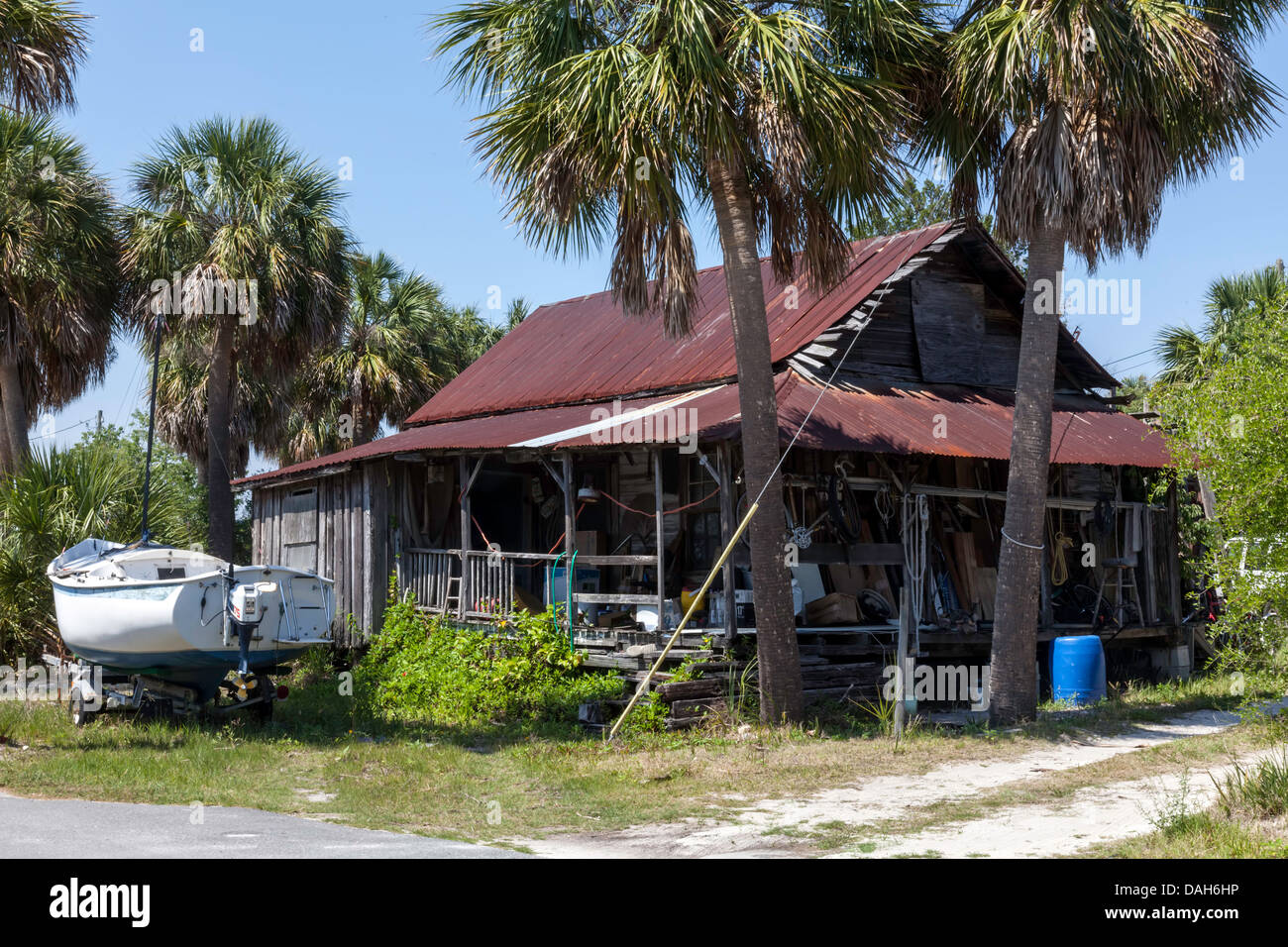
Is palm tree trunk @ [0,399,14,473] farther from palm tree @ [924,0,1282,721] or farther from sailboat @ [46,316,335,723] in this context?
palm tree @ [924,0,1282,721]

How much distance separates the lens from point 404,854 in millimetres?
7402

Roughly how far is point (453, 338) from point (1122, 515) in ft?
59.9

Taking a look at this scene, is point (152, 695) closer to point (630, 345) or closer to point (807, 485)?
point (807, 485)

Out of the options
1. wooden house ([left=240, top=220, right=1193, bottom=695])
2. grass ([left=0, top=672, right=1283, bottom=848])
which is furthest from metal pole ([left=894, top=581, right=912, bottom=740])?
wooden house ([left=240, top=220, right=1193, bottom=695])

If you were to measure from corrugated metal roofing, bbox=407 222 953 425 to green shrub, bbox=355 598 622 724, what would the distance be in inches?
173

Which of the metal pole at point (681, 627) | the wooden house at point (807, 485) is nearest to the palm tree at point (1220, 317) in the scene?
the wooden house at point (807, 485)

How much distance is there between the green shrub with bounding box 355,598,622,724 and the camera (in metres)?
14.4

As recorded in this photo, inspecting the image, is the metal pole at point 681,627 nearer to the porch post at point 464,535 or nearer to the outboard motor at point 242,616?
the outboard motor at point 242,616

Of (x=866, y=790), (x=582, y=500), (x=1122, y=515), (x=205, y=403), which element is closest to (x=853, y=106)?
(x=866, y=790)

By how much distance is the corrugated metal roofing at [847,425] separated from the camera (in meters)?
14.1

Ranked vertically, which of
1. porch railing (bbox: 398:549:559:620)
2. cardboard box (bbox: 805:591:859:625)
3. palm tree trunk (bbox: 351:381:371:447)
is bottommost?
cardboard box (bbox: 805:591:859:625)

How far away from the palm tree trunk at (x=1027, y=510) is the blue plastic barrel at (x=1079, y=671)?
2.26 m

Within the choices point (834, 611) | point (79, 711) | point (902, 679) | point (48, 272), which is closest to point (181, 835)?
point (79, 711)

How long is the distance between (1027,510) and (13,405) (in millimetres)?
14361
